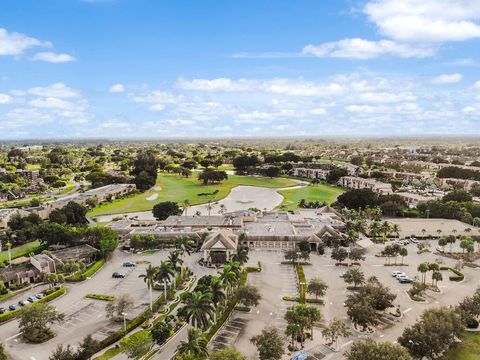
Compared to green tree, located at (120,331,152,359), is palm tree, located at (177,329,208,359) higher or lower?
higher

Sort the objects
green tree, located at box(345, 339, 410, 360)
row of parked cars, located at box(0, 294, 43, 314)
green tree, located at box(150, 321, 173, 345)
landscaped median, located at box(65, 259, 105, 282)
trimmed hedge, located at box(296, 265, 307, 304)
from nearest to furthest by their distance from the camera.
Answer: green tree, located at box(345, 339, 410, 360) < green tree, located at box(150, 321, 173, 345) < row of parked cars, located at box(0, 294, 43, 314) < trimmed hedge, located at box(296, 265, 307, 304) < landscaped median, located at box(65, 259, 105, 282)

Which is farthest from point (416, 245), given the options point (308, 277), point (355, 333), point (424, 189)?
point (424, 189)

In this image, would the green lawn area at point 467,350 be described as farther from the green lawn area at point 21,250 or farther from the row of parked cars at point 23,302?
the green lawn area at point 21,250

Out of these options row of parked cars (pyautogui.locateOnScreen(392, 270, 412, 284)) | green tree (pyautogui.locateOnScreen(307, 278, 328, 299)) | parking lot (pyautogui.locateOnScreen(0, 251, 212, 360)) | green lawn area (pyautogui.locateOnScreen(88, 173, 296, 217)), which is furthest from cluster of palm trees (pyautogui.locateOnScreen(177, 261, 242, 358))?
green lawn area (pyautogui.locateOnScreen(88, 173, 296, 217))

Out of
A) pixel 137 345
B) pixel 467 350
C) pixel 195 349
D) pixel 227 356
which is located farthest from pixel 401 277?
pixel 137 345

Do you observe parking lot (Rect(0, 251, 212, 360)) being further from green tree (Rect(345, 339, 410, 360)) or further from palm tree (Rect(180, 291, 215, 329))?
green tree (Rect(345, 339, 410, 360))

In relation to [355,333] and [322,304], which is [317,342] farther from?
[322,304]
